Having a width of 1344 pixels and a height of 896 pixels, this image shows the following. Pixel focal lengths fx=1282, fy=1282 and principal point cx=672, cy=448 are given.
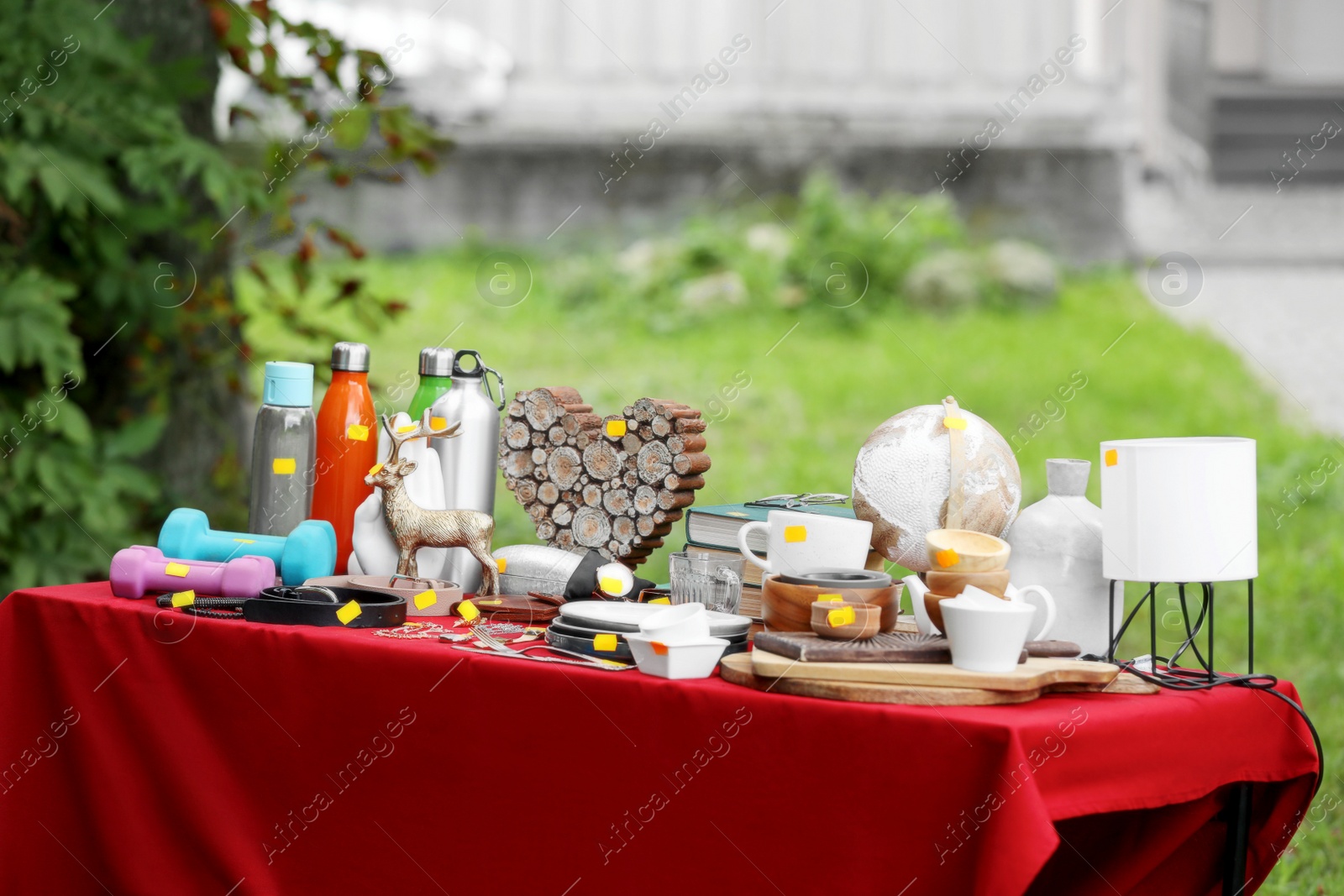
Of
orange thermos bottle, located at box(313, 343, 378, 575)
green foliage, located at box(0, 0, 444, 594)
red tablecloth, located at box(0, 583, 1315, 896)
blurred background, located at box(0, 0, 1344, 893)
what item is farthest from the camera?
blurred background, located at box(0, 0, 1344, 893)

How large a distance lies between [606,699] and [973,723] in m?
0.50

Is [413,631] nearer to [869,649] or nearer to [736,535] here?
[736,535]

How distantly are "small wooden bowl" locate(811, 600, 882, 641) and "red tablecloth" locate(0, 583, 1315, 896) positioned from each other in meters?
0.14

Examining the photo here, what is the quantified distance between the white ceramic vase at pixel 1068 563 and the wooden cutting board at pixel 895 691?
0.65 feet

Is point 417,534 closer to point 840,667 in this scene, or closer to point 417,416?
point 417,416

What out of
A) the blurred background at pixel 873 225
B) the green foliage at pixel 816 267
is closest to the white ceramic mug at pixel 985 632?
the blurred background at pixel 873 225

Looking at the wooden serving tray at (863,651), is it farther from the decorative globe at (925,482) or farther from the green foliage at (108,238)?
the green foliage at (108,238)

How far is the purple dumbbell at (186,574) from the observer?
2158 mm

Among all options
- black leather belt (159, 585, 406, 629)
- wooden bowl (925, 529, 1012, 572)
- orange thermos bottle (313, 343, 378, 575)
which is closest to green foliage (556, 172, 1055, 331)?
orange thermos bottle (313, 343, 378, 575)

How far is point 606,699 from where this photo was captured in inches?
68.7

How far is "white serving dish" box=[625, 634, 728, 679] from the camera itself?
1.72 m

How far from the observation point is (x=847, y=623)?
67.8 inches

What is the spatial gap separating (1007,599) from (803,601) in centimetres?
28

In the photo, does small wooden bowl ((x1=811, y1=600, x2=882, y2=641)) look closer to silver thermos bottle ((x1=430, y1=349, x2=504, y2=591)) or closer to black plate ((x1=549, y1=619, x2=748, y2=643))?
black plate ((x1=549, y1=619, x2=748, y2=643))
